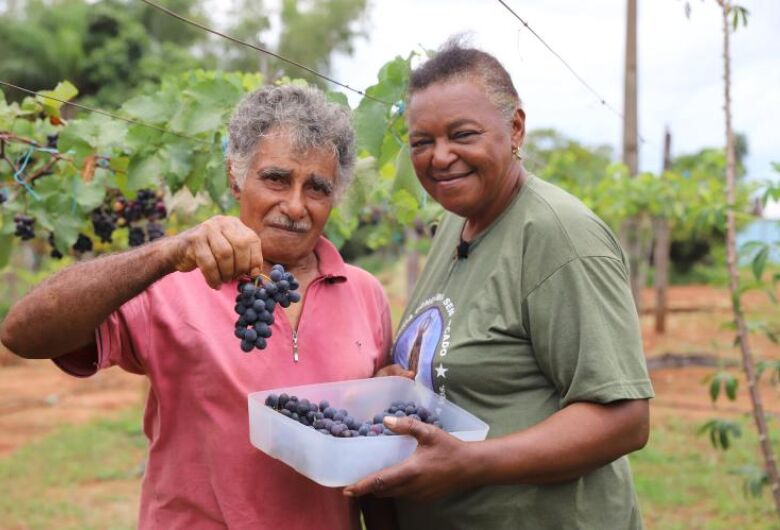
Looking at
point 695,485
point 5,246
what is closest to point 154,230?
point 5,246

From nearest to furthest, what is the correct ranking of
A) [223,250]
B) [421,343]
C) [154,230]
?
1. [223,250]
2. [421,343]
3. [154,230]

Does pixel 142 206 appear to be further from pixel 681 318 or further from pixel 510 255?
pixel 681 318

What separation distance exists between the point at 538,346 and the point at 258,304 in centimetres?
66

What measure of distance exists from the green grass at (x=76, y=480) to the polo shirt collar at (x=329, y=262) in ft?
15.1

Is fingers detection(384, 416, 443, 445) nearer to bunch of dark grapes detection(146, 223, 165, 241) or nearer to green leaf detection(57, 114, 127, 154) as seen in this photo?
green leaf detection(57, 114, 127, 154)

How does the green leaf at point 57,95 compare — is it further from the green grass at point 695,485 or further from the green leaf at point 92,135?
the green grass at point 695,485

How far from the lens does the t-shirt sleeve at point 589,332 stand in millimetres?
1845

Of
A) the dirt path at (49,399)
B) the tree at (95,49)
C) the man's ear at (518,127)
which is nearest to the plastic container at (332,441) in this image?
the man's ear at (518,127)

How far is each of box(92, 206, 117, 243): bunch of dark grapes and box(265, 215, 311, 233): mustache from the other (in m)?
1.55

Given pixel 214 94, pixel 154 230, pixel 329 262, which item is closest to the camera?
pixel 329 262

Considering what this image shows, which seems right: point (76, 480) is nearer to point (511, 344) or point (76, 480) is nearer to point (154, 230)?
point (154, 230)

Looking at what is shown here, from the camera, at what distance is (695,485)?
6.74 m

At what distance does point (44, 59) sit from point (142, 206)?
25.1 metres

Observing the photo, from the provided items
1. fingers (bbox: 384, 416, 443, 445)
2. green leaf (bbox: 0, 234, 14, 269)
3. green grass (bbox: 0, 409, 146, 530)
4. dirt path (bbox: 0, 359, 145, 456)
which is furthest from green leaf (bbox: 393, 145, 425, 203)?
dirt path (bbox: 0, 359, 145, 456)
